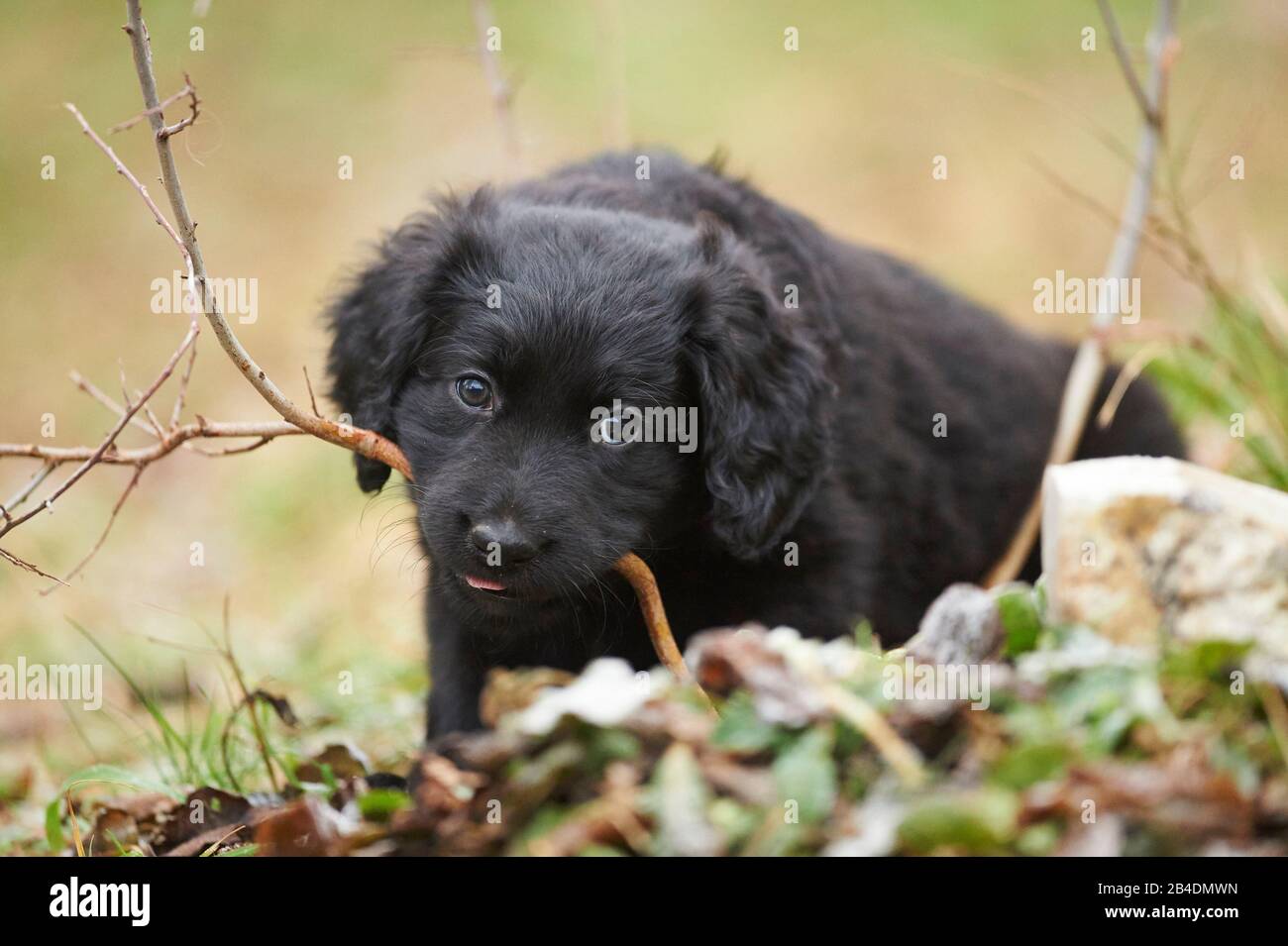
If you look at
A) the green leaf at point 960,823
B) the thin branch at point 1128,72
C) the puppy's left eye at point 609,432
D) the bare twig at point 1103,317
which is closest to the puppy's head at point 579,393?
the puppy's left eye at point 609,432

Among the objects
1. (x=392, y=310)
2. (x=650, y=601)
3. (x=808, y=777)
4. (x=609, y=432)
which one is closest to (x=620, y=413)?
(x=609, y=432)

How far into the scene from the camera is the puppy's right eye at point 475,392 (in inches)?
114

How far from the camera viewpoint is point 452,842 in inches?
80.9

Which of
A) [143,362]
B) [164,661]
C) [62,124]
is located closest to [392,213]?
[143,362]

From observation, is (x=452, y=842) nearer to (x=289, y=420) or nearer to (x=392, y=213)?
(x=289, y=420)

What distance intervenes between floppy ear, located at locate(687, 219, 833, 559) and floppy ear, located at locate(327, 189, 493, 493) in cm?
54

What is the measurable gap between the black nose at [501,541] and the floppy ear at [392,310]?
58 centimetres

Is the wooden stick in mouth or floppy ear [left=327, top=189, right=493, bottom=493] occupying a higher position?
floppy ear [left=327, top=189, right=493, bottom=493]

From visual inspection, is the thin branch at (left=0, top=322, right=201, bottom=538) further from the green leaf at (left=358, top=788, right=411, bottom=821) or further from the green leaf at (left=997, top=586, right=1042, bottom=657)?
the green leaf at (left=997, top=586, right=1042, bottom=657)

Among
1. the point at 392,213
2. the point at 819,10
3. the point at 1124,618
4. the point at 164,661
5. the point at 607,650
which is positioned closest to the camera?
the point at 1124,618

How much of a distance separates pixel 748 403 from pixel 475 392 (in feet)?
1.96

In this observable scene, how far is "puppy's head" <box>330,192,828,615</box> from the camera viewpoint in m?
2.76

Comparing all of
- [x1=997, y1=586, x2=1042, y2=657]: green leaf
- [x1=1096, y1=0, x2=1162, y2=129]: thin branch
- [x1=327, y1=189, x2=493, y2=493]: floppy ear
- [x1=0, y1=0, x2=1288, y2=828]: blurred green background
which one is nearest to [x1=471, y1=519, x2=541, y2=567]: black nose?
[x1=327, y1=189, x2=493, y2=493]: floppy ear
